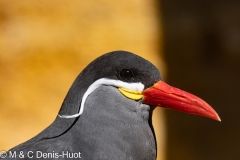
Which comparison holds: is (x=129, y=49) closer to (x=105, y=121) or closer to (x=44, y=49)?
(x=44, y=49)

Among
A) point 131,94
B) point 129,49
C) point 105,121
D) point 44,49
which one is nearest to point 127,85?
point 131,94

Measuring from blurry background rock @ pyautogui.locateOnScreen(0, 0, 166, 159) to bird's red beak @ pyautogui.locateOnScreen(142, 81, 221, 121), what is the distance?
2308 mm

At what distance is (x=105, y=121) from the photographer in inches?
94.8

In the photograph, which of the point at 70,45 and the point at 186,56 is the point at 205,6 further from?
the point at 70,45

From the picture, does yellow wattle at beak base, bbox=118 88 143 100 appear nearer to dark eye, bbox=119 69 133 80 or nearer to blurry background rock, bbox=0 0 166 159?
dark eye, bbox=119 69 133 80

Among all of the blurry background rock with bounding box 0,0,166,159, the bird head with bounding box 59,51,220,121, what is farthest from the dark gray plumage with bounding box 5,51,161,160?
the blurry background rock with bounding box 0,0,166,159

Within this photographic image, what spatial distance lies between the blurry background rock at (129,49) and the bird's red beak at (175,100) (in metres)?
2.31

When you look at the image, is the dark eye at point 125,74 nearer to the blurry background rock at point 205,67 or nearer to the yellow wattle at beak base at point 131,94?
the yellow wattle at beak base at point 131,94

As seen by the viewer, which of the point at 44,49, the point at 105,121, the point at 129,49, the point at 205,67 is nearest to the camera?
the point at 105,121

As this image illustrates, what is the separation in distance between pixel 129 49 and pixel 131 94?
2405 millimetres

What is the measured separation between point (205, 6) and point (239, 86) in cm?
76

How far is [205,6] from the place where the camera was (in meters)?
5.04

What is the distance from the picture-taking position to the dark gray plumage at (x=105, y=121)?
2351 millimetres

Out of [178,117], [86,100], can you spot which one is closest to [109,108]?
[86,100]
